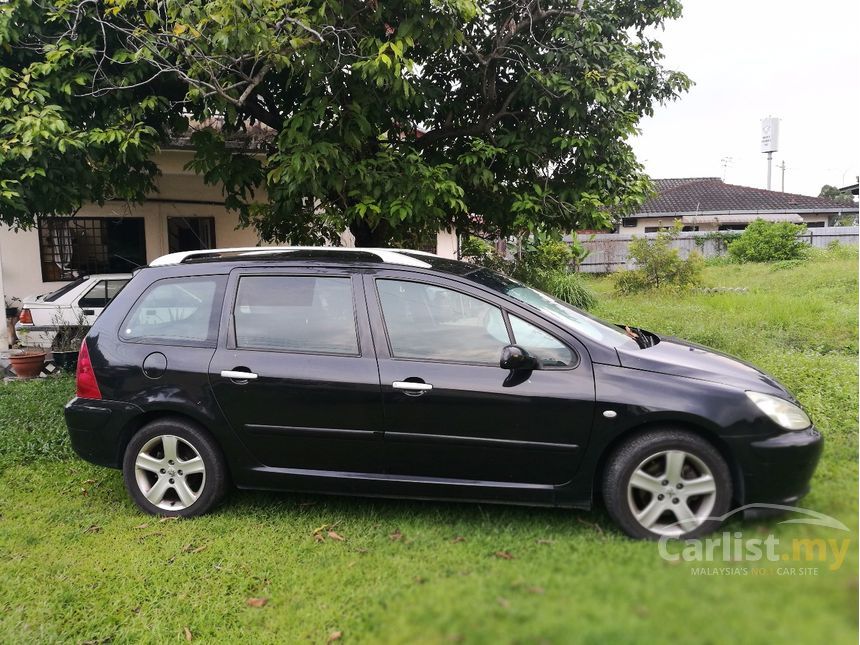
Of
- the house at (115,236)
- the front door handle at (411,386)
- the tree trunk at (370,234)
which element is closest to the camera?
the front door handle at (411,386)

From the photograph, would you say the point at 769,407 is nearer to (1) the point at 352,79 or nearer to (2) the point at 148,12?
(1) the point at 352,79

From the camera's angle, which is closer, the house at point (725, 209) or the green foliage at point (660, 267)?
the green foliage at point (660, 267)

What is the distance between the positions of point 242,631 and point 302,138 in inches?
151

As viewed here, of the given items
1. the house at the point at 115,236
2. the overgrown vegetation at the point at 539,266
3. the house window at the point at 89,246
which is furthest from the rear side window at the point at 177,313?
the house window at the point at 89,246

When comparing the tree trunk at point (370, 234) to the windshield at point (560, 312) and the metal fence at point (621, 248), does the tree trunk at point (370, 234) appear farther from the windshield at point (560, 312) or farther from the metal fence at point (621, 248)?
the metal fence at point (621, 248)

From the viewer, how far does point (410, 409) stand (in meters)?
3.51

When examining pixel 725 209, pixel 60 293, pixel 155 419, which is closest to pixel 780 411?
pixel 155 419

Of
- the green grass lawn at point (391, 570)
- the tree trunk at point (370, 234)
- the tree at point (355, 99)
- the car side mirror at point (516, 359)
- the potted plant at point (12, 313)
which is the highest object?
the tree at point (355, 99)

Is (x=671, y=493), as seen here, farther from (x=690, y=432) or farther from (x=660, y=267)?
(x=660, y=267)

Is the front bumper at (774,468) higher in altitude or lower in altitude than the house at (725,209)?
lower

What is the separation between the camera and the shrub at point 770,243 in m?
11.5

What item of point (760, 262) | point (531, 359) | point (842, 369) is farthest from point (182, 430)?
point (760, 262)

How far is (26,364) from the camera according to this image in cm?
821

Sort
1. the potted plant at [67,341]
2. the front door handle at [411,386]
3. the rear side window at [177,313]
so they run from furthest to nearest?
the potted plant at [67,341] < the rear side window at [177,313] < the front door handle at [411,386]
